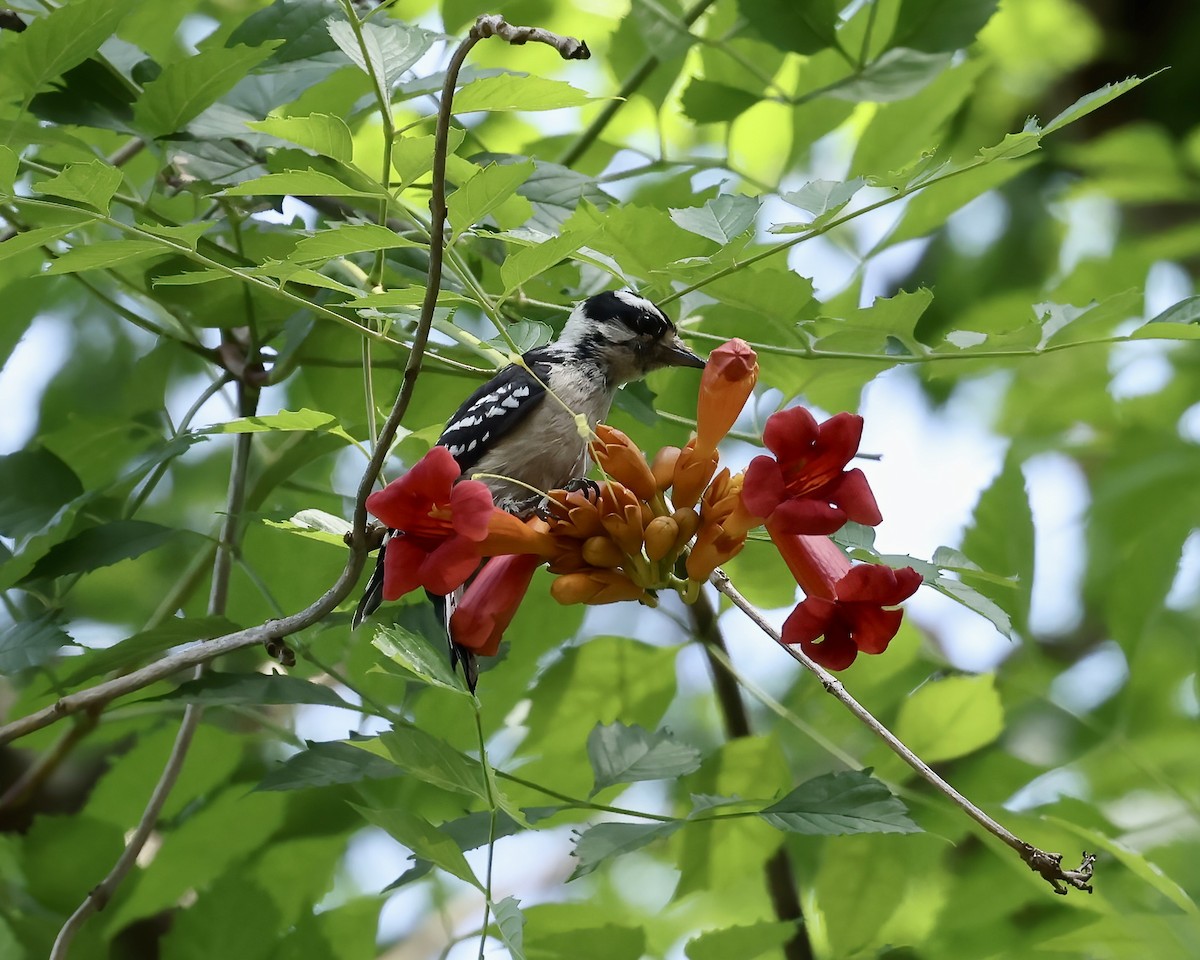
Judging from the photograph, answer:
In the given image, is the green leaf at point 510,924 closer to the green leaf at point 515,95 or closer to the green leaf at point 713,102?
the green leaf at point 515,95

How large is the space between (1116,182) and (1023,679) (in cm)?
246

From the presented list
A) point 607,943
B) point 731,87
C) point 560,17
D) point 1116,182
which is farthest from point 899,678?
point 1116,182

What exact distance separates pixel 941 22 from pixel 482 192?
176cm

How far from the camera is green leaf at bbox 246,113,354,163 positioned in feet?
6.17

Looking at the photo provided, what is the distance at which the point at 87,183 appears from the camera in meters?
1.90

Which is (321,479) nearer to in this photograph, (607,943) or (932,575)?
(607,943)

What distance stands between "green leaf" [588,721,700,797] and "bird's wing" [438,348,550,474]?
73cm

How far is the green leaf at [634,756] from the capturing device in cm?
247

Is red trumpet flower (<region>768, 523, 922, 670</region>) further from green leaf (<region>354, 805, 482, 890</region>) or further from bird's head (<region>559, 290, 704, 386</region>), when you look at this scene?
bird's head (<region>559, 290, 704, 386</region>)

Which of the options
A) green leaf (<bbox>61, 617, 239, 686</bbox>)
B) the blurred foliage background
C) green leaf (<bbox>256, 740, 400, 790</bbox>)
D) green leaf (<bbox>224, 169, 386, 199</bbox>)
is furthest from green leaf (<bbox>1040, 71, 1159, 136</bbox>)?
green leaf (<bbox>61, 617, 239, 686</bbox>)

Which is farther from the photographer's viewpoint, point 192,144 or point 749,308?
point 192,144

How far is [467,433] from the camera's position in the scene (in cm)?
292

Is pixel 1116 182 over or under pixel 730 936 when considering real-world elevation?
over

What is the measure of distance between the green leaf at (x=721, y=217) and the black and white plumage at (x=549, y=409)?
2.29 ft
